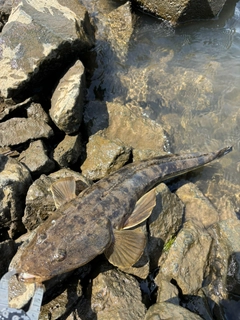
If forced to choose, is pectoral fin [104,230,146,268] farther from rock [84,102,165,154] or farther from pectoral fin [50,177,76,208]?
rock [84,102,165,154]

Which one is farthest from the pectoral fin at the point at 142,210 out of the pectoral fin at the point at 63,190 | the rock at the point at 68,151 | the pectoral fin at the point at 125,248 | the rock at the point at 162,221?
the rock at the point at 68,151

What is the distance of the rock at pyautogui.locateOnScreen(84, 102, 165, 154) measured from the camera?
231 inches

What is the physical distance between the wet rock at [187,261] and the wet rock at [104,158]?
4.61 ft

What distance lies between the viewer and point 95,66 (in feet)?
21.9

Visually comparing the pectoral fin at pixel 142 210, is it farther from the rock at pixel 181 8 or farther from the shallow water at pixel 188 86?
the rock at pixel 181 8

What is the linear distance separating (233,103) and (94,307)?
469 cm

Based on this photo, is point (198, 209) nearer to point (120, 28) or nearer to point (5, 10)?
point (120, 28)

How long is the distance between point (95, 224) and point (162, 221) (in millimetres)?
1234

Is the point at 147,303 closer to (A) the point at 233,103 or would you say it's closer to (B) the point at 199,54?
(A) the point at 233,103

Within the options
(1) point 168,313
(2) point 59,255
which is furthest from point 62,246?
(1) point 168,313

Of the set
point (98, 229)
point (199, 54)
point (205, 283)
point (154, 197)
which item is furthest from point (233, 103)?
point (98, 229)

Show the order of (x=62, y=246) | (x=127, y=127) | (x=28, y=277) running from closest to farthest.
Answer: (x=28, y=277) → (x=62, y=246) → (x=127, y=127)

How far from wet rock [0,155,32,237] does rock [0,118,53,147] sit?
46cm

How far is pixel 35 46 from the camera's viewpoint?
5336 millimetres
